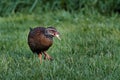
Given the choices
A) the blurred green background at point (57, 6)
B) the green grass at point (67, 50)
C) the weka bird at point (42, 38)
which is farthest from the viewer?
the blurred green background at point (57, 6)

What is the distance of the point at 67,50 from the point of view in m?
6.54

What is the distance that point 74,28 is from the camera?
8219mm

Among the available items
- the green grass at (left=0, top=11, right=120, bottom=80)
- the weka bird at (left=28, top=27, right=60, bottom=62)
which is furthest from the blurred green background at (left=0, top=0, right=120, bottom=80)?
the weka bird at (left=28, top=27, right=60, bottom=62)

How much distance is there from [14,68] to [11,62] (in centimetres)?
29

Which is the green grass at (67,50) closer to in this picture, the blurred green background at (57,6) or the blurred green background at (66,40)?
the blurred green background at (66,40)

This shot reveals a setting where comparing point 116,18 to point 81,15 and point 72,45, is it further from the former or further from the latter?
point 72,45

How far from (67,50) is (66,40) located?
0.66m

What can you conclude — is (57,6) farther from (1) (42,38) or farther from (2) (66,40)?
(1) (42,38)

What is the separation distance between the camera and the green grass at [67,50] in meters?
5.17

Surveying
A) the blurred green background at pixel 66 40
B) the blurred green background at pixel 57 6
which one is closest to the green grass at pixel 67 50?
the blurred green background at pixel 66 40

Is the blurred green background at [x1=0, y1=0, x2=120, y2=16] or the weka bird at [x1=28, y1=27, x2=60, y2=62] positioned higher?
the weka bird at [x1=28, y1=27, x2=60, y2=62]

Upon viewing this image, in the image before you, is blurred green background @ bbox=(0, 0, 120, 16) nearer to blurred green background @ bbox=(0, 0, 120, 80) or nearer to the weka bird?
blurred green background @ bbox=(0, 0, 120, 80)

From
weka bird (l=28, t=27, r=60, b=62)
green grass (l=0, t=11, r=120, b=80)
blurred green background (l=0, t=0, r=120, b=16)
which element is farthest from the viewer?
blurred green background (l=0, t=0, r=120, b=16)

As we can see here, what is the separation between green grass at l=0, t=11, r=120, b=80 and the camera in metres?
5.17
